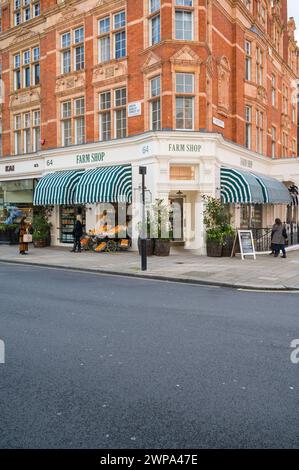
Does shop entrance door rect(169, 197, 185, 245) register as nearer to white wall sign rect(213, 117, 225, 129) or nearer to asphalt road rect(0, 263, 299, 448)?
white wall sign rect(213, 117, 225, 129)

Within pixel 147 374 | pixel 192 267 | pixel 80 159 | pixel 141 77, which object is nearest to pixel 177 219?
pixel 80 159

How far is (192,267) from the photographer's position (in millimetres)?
Answer: 14367

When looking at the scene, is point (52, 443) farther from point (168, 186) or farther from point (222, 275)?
point (168, 186)

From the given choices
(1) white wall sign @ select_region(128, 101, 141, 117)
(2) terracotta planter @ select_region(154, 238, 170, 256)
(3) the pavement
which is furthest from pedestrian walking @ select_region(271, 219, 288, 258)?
(1) white wall sign @ select_region(128, 101, 141, 117)

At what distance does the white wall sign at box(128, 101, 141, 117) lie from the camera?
66.0 ft

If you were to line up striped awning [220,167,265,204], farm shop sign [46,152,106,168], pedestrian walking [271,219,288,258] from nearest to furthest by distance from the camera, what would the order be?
pedestrian walking [271,219,288,258] < striped awning [220,167,265,204] < farm shop sign [46,152,106,168]

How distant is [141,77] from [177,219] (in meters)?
7.12

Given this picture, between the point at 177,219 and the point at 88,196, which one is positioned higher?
the point at 88,196

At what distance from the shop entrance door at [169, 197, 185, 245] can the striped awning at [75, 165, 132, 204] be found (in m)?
2.48

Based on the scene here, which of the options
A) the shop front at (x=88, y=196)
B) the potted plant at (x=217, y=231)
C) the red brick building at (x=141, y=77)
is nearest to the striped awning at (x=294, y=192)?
the red brick building at (x=141, y=77)

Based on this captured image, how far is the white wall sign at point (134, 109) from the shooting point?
66.0 feet

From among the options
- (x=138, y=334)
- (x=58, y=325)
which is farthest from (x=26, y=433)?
(x=58, y=325)

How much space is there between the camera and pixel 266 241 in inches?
792

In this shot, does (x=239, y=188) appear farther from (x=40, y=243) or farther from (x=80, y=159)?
(x=40, y=243)
